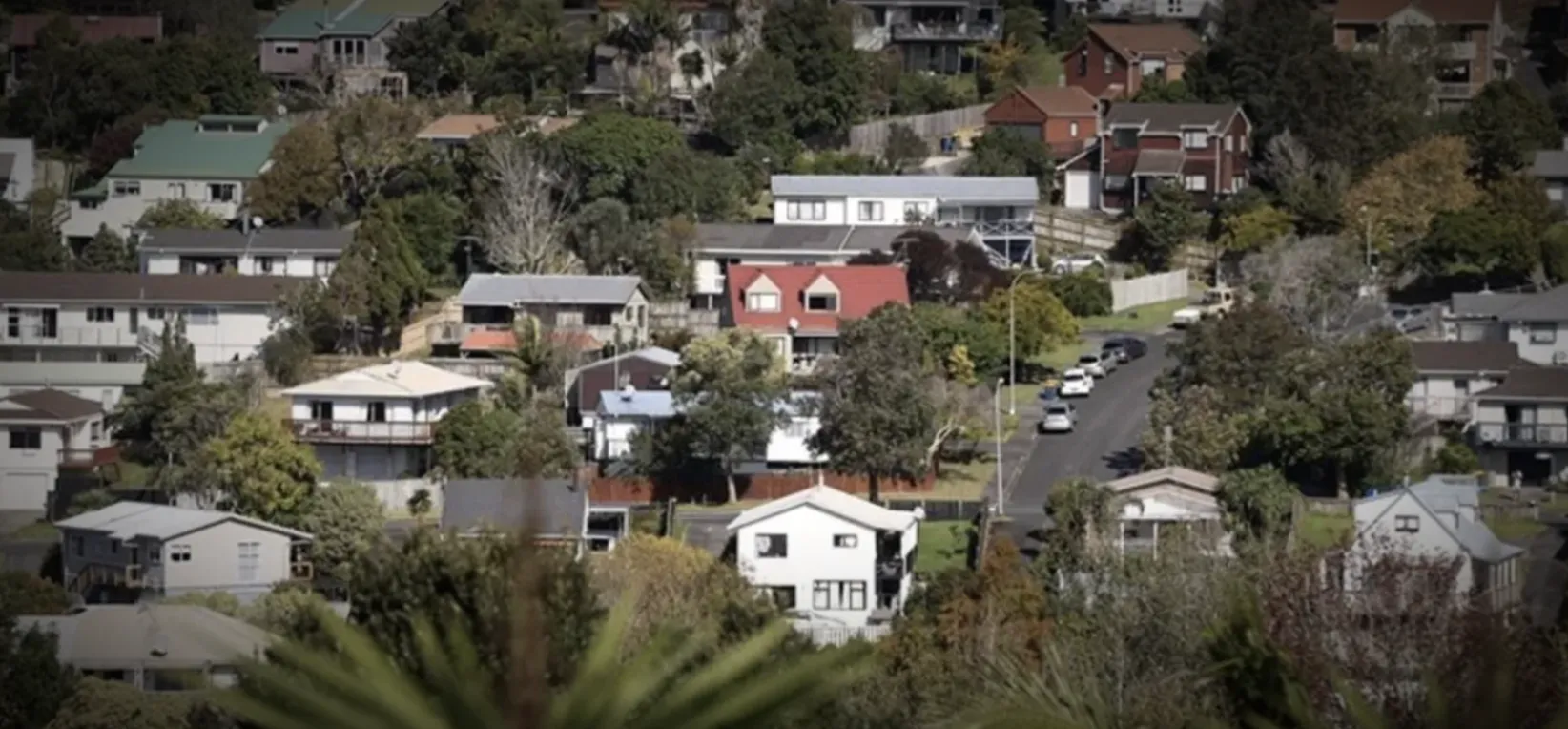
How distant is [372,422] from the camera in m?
20.9

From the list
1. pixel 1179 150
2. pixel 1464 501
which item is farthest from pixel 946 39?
pixel 1464 501

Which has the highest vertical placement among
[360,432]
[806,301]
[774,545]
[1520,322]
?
[806,301]

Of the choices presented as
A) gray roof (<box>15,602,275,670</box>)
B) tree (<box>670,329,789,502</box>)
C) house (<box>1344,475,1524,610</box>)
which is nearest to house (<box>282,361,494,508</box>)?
tree (<box>670,329,789,502</box>)

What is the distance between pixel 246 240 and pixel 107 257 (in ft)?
3.85

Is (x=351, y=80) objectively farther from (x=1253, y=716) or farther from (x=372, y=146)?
(x=1253, y=716)

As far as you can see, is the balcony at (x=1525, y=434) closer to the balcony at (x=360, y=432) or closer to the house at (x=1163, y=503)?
the house at (x=1163, y=503)

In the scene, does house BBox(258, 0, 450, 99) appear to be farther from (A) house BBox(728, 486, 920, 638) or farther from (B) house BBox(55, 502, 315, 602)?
(A) house BBox(728, 486, 920, 638)

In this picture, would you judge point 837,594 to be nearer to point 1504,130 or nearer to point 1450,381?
point 1450,381

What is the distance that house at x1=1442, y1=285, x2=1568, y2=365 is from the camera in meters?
22.4

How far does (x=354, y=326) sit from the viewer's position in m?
23.2

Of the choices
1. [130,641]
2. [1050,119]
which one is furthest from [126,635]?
[1050,119]

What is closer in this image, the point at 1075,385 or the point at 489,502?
the point at 489,502

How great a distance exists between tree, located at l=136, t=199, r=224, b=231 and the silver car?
755cm

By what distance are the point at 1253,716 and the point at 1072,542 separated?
13001mm
